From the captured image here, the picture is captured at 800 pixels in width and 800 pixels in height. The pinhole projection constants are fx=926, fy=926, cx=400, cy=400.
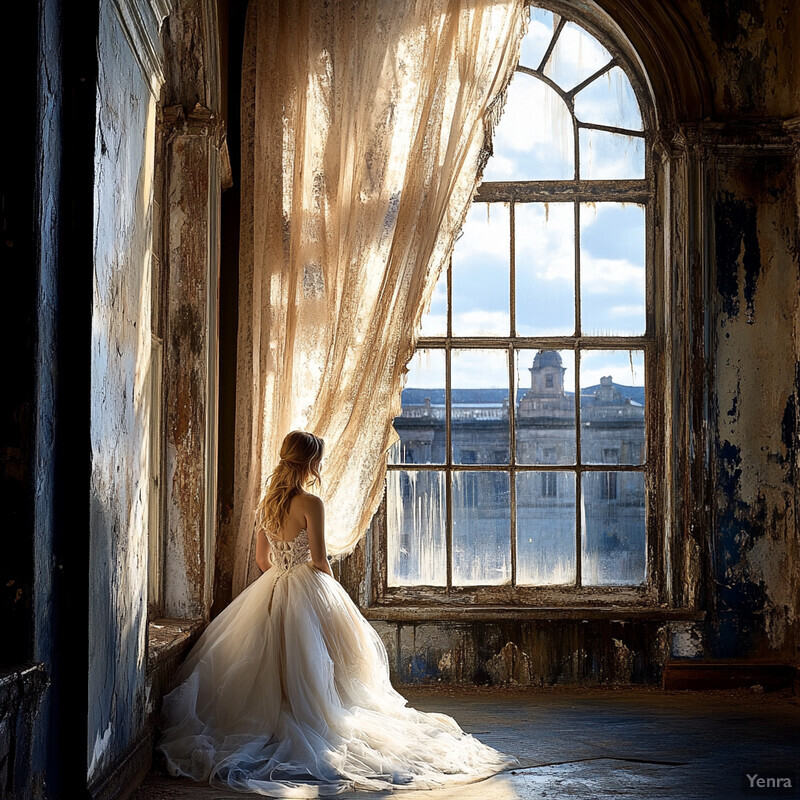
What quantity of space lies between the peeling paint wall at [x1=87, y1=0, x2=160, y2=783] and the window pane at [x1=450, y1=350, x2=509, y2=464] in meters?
1.85

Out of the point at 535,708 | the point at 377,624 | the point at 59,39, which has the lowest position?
the point at 535,708

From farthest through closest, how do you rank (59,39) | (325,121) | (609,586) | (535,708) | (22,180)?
1. (609,586)
2. (325,121)
3. (535,708)
4. (59,39)
5. (22,180)

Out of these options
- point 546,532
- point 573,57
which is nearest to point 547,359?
point 546,532

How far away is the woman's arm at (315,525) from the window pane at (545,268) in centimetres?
147

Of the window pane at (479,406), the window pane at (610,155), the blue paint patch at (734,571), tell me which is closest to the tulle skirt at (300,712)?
the window pane at (479,406)

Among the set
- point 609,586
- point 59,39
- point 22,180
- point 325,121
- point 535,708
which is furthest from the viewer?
point 609,586

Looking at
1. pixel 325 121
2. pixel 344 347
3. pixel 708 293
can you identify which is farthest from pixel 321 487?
pixel 708 293

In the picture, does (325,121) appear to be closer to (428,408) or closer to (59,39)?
(428,408)

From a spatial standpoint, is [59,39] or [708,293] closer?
[59,39]

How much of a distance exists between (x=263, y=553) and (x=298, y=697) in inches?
28.7

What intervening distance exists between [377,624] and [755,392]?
1984 mm

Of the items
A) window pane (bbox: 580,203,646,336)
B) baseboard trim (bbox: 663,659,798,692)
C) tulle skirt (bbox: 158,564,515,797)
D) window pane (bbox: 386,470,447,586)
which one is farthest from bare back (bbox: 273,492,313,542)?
baseboard trim (bbox: 663,659,798,692)

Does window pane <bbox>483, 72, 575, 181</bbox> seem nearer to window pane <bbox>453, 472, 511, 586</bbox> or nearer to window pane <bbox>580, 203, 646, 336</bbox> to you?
window pane <bbox>580, 203, 646, 336</bbox>

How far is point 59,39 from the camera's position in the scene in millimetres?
2188
